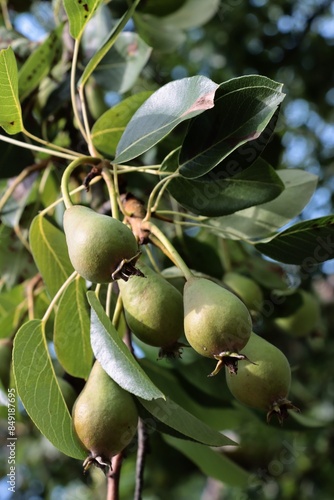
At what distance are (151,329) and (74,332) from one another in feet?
0.73

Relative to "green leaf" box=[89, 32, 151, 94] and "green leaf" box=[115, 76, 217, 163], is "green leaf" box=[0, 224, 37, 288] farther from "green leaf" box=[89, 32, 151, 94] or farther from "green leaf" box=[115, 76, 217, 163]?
"green leaf" box=[115, 76, 217, 163]

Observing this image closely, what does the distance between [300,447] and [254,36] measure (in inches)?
62.4

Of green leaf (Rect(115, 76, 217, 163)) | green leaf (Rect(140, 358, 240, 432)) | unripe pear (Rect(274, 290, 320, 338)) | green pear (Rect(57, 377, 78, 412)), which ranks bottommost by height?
unripe pear (Rect(274, 290, 320, 338))

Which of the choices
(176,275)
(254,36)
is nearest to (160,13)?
(176,275)

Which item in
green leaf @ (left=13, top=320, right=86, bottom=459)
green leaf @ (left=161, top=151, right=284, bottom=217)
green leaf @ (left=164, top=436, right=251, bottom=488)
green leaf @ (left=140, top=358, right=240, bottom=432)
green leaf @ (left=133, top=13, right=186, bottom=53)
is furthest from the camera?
green leaf @ (left=133, top=13, right=186, bottom=53)

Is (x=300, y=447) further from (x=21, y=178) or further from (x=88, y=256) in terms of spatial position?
(x=88, y=256)

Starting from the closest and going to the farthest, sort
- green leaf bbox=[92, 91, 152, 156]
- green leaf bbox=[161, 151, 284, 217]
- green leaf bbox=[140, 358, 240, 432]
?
1. green leaf bbox=[161, 151, 284, 217]
2. green leaf bbox=[92, 91, 152, 156]
3. green leaf bbox=[140, 358, 240, 432]

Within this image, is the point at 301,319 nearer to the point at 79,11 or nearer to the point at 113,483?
the point at 113,483

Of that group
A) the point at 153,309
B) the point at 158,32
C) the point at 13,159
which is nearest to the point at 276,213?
the point at 153,309

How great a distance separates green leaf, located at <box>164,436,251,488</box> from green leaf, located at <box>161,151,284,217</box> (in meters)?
0.58

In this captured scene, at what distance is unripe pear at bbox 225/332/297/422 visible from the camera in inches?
26.4

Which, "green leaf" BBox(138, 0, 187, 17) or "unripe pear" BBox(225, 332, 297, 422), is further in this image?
"green leaf" BBox(138, 0, 187, 17)

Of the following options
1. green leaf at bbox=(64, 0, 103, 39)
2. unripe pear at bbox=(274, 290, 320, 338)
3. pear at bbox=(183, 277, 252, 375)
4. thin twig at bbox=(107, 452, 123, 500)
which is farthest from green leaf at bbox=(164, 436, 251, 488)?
green leaf at bbox=(64, 0, 103, 39)

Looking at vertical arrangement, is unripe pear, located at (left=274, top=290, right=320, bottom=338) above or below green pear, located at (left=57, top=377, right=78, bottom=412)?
below
